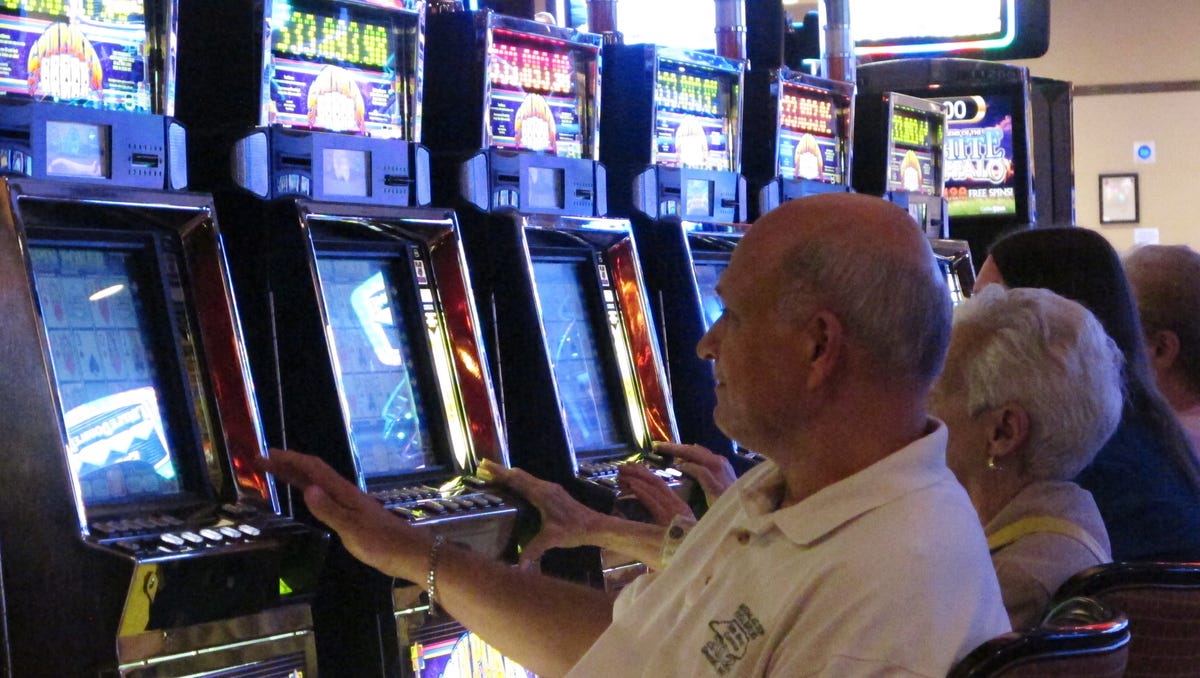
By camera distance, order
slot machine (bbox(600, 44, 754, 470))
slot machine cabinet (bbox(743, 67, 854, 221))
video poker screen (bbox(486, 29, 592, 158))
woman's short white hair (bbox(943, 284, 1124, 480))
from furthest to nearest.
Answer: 1. slot machine cabinet (bbox(743, 67, 854, 221))
2. slot machine (bbox(600, 44, 754, 470))
3. video poker screen (bbox(486, 29, 592, 158))
4. woman's short white hair (bbox(943, 284, 1124, 480))

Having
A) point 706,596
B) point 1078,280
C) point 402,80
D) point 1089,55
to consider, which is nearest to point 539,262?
point 402,80

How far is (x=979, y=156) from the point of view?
713cm

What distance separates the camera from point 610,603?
2277 millimetres

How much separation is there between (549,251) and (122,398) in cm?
145

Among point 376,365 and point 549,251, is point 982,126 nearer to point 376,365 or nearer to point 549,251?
point 549,251

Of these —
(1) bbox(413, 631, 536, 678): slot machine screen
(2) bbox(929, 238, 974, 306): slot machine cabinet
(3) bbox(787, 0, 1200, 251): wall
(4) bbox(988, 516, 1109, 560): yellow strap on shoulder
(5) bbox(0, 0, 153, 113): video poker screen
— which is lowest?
(1) bbox(413, 631, 536, 678): slot machine screen

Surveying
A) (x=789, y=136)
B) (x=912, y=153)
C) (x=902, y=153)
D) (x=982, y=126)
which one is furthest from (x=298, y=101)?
(x=982, y=126)

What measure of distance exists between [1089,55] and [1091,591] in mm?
9520

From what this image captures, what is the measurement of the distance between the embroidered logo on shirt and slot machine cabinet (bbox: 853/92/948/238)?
4259 mm

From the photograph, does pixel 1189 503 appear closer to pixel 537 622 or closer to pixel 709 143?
pixel 537 622

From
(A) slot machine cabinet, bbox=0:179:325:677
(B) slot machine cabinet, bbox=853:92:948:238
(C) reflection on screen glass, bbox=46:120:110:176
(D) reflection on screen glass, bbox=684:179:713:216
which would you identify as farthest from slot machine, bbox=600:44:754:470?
(C) reflection on screen glass, bbox=46:120:110:176

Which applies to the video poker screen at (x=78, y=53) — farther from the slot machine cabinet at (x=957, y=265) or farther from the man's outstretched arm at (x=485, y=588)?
the slot machine cabinet at (x=957, y=265)

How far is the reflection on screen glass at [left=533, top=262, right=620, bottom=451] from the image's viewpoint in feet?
12.2

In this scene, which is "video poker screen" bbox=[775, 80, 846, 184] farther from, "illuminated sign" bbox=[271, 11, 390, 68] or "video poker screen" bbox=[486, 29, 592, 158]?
"illuminated sign" bbox=[271, 11, 390, 68]
